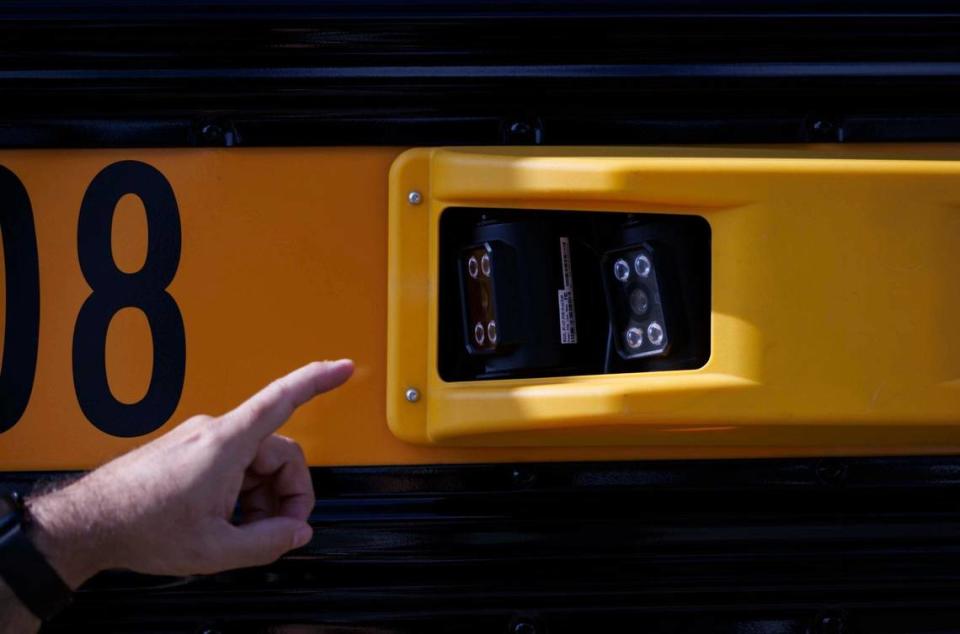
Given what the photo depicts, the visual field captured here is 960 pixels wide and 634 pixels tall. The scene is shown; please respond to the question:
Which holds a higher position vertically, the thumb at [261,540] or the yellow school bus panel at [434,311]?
the yellow school bus panel at [434,311]

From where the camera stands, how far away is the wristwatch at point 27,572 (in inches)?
48.9

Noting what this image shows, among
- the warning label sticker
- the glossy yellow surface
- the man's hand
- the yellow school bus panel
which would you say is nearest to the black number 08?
the yellow school bus panel

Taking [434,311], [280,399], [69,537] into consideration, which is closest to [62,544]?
[69,537]

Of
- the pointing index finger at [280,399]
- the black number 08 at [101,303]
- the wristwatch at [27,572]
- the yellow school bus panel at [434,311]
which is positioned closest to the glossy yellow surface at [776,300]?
the yellow school bus panel at [434,311]

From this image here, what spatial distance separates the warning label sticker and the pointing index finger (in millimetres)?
281

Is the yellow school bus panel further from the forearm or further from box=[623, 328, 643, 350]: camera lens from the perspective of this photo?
the forearm

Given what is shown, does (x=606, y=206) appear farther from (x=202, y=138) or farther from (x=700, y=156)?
(x=202, y=138)

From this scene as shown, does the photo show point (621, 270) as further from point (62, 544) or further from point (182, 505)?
point (62, 544)

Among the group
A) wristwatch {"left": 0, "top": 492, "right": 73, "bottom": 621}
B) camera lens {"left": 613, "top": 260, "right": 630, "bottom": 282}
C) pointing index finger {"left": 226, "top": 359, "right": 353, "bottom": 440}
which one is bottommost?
wristwatch {"left": 0, "top": 492, "right": 73, "bottom": 621}

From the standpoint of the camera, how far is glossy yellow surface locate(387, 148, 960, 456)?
4.38 ft

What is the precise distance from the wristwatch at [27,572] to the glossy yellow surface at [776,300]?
0.46m

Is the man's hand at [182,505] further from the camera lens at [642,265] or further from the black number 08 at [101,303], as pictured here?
the camera lens at [642,265]

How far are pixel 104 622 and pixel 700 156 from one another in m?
0.92

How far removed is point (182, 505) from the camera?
47.4 inches
